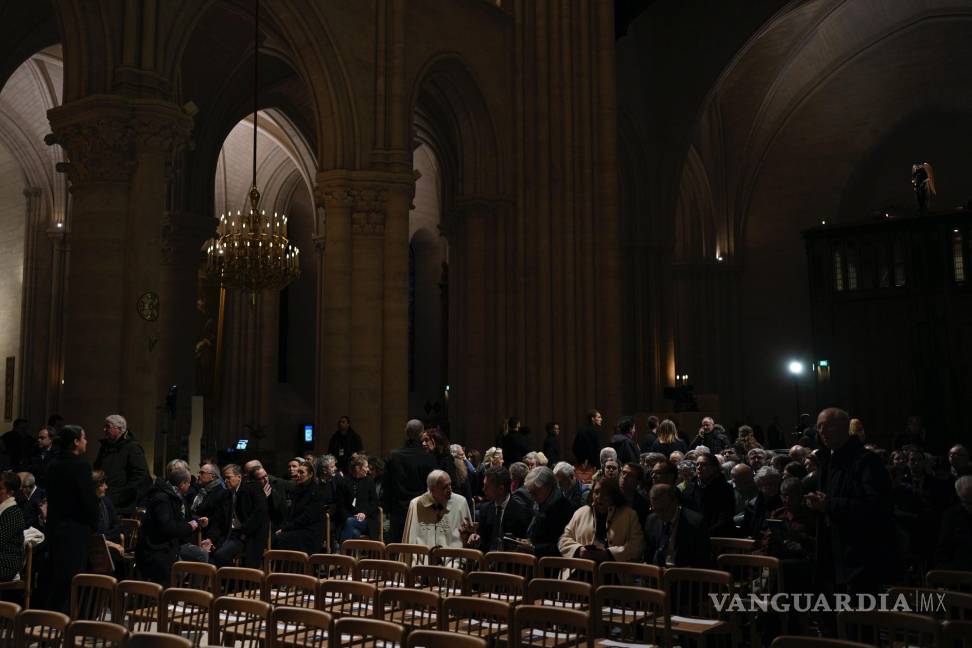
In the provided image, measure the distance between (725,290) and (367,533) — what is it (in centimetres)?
2334

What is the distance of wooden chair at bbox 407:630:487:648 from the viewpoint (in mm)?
3852

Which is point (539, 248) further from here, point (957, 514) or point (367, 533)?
point (957, 514)

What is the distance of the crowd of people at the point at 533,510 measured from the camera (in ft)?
19.3

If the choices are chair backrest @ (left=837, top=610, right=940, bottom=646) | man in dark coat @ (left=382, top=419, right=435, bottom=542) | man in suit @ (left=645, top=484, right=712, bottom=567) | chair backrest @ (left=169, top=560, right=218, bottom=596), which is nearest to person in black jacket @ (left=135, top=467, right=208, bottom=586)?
chair backrest @ (left=169, top=560, right=218, bottom=596)

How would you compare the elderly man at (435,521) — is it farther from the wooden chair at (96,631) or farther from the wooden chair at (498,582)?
the wooden chair at (96,631)

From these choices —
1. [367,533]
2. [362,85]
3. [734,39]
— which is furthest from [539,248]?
[734,39]

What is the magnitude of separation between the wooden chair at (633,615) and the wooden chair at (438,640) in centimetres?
132

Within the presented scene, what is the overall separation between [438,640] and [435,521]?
3683 mm

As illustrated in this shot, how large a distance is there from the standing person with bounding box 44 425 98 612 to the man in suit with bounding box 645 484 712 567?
408 centimetres

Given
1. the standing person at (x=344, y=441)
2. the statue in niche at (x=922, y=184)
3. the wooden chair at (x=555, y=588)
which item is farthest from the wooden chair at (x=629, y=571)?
the statue in niche at (x=922, y=184)

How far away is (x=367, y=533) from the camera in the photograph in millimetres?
10594

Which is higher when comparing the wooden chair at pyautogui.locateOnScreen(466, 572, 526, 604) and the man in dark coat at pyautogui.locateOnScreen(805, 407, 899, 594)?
the man in dark coat at pyautogui.locateOnScreen(805, 407, 899, 594)

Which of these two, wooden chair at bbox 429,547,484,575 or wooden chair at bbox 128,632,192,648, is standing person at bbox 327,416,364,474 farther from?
wooden chair at bbox 128,632,192,648

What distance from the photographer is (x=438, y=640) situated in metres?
3.96
